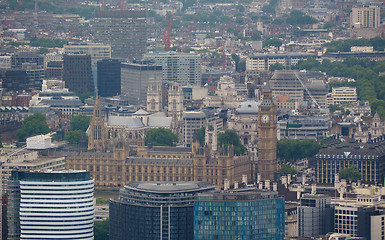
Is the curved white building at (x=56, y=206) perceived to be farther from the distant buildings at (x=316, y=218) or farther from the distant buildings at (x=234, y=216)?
the distant buildings at (x=316, y=218)

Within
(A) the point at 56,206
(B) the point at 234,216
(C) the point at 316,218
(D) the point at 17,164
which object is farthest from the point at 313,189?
(D) the point at 17,164

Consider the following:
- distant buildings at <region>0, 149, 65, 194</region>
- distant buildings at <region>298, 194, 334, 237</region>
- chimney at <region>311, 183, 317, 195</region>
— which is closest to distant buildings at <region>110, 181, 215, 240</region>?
distant buildings at <region>298, 194, 334, 237</region>

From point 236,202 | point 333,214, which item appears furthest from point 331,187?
point 236,202

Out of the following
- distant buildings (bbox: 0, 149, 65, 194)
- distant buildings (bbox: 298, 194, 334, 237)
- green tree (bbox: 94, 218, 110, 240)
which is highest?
distant buildings (bbox: 0, 149, 65, 194)

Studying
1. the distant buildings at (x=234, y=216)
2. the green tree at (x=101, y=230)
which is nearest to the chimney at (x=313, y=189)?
the green tree at (x=101, y=230)

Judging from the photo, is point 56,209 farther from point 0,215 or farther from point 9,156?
point 9,156

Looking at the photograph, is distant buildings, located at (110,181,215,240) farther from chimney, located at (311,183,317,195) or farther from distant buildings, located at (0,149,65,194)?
distant buildings, located at (0,149,65,194)
